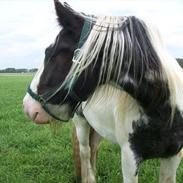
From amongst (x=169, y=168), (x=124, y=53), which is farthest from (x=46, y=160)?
(x=124, y=53)

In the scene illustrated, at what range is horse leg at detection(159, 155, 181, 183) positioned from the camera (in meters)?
3.49

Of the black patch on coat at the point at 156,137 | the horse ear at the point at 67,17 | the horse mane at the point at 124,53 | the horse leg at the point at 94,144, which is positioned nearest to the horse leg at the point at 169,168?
the black patch on coat at the point at 156,137

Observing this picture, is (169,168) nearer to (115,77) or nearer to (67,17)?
(115,77)

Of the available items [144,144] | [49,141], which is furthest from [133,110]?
[49,141]

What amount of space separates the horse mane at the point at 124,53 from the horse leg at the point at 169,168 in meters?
0.92

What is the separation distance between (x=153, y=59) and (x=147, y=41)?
117 millimetres

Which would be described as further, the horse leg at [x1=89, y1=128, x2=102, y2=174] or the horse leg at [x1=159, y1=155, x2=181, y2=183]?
the horse leg at [x1=89, y1=128, x2=102, y2=174]

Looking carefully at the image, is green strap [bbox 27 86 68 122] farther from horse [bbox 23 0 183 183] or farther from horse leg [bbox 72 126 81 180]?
horse leg [bbox 72 126 81 180]

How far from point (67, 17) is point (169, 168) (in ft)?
5.16

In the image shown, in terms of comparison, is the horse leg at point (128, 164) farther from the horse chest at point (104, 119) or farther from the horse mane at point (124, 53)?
the horse mane at point (124, 53)

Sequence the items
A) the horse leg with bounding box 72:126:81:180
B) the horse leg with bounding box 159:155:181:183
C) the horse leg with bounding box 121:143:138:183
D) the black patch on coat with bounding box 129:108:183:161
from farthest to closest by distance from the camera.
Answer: the horse leg with bounding box 72:126:81:180 → the horse leg with bounding box 159:155:181:183 → the horse leg with bounding box 121:143:138:183 → the black patch on coat with bounding box 129:108:183:161

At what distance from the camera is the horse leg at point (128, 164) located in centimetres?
333

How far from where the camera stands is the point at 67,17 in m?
2.70

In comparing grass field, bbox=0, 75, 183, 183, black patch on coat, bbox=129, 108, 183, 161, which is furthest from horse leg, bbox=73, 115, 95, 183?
black patch on coat, bbox=129, 108, 183, 161
